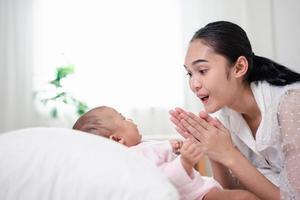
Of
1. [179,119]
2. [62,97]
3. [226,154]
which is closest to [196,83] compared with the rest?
[179,119]

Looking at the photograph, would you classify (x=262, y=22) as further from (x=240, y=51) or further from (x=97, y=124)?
(x=97, y=124)

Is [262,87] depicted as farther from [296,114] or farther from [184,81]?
[184,81]

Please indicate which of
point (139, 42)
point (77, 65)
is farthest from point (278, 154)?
point (77, 65)

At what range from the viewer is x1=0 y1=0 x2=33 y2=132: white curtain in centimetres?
244

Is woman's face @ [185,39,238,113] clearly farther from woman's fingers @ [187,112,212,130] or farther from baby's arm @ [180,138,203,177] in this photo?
baby's arm @ [180,138,203,177]

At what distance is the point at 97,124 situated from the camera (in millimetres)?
1043

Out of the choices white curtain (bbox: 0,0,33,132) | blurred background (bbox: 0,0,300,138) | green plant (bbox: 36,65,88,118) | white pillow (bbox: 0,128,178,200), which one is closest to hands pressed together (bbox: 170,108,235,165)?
white pillow (bbox: 0,128,178,200)

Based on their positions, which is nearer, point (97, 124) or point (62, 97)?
point (97, 124)

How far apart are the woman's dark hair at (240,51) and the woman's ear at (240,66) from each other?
0.01m

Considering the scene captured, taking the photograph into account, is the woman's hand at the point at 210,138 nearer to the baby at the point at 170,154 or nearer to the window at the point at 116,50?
the baby at the point at 170,154

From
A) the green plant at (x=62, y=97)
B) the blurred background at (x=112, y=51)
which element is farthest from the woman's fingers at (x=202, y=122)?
the green plant at (x=62, y=97)

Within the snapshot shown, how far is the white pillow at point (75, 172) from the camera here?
0.59 meters

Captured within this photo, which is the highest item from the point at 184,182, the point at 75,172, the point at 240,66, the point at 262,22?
the point at 262,22

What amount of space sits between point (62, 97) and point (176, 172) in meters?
1.68
